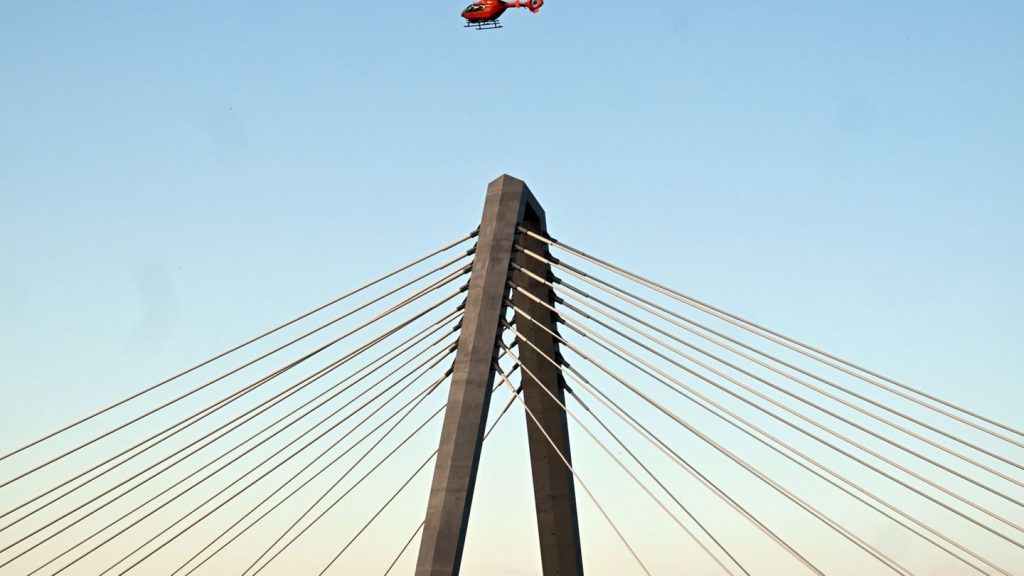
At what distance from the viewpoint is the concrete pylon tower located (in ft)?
45.1

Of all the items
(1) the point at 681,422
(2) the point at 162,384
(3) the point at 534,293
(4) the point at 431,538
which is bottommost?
(4) the point at 431,538

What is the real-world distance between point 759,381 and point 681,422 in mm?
1479

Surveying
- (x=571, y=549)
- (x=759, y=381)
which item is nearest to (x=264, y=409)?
(x=571, y=549)

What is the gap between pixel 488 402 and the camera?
47.8ft

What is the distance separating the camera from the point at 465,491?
1374 centimetres

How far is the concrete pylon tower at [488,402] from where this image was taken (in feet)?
45.1

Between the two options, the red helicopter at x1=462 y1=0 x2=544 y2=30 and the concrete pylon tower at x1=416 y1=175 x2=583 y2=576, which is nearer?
the concrete pylon tower at x1=416 y1=175 x2=583 y2=576

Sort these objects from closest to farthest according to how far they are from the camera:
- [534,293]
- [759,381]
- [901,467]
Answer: [901,467], [759,381], [534,293]

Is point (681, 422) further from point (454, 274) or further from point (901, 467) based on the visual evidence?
point (454, 274)

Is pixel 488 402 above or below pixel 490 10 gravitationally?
below

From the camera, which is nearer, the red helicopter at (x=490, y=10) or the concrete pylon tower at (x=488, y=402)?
the concrete pylon tower at (x=488, y=402)

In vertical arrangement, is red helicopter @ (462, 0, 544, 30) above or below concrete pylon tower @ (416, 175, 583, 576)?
above

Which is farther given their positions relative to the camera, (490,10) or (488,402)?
(490,10)

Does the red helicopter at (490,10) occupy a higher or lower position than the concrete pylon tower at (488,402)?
higher
